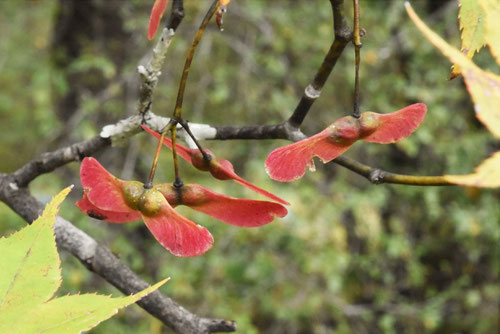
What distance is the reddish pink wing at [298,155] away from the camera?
312 mm

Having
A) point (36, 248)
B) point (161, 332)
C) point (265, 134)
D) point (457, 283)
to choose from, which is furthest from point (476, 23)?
point (457, 283)

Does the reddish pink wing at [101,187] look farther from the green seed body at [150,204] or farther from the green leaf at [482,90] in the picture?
the green leaf at [482,90]

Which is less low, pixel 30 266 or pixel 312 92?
pixel 312 92

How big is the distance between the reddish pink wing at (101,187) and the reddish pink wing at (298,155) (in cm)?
9

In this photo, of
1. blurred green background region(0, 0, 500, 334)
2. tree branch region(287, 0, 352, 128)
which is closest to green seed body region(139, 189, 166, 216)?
tree branch region(287, 0, 352, 128)

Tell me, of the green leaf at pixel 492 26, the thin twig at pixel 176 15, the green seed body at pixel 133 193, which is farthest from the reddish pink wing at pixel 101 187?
the green leaf at pixel 492 26

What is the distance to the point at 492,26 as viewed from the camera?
0.24m

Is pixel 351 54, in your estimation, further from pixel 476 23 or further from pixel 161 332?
pixel 476 23

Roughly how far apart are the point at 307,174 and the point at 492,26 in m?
1.30

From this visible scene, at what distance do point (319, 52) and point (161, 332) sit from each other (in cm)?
87

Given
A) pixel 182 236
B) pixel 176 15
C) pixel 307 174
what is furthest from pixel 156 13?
pixel 307 174

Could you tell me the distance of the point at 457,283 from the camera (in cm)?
187

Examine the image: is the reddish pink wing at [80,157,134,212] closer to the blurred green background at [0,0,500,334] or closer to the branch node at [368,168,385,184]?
the branch node at [368,168,385,184]

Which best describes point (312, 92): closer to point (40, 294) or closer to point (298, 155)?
point (298, 155)
